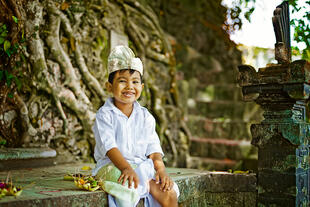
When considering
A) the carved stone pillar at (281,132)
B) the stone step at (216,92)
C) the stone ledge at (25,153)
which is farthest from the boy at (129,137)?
the stone step at (216,92)

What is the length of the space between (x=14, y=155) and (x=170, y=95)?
3.58 m

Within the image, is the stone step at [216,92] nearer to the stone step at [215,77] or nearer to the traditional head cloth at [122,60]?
the stone step at [215,77]

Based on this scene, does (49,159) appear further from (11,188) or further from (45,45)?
(11,188)

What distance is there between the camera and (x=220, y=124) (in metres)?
7.38

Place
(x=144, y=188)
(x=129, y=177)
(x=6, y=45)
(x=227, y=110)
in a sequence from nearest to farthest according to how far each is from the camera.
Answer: (x=129, y=177), (x=144, y=188), (x=6, y=45), (x=227, y=110)

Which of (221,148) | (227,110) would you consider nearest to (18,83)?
(221,148)

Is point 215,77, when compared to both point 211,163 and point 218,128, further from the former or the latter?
point 211,163

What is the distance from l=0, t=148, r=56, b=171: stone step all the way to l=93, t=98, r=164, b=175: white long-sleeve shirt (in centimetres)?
142

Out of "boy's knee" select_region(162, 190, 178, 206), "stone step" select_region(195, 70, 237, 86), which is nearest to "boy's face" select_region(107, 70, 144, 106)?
"boy's knee" select_region(162, 190, 178, 206)

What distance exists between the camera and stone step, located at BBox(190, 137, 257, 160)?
670 centimetres

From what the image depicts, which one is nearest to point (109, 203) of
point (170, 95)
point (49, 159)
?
point (49, 159)

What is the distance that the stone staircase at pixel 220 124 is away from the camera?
6.70m

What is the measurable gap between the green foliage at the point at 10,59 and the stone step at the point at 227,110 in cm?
448

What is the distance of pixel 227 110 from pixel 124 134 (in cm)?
545
